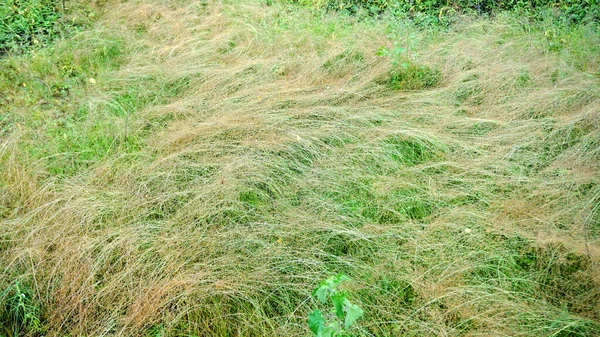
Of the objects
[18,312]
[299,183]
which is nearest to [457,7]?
[299,183]

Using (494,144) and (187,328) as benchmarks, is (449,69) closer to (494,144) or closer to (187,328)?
(494,144)

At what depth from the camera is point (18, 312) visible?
2242 mm

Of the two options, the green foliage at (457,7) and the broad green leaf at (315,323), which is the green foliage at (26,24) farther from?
the broad green leaf at (315,323)

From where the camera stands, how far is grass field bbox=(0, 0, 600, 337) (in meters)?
2.20

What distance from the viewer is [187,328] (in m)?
2.14

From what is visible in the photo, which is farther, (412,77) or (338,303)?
(412,77)

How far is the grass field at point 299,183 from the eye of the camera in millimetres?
2197

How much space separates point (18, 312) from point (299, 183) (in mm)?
1519

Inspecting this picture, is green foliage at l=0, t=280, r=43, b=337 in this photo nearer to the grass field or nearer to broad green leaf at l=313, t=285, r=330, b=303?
the grass field

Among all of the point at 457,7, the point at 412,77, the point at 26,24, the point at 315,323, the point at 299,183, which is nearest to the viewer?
the point at 315,323

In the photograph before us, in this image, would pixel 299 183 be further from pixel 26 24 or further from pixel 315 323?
pixel 26 24

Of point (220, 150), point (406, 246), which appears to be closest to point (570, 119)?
point (406, 246)

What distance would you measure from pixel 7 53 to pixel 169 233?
344 centimetres

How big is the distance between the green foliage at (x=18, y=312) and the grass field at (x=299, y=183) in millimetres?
12
